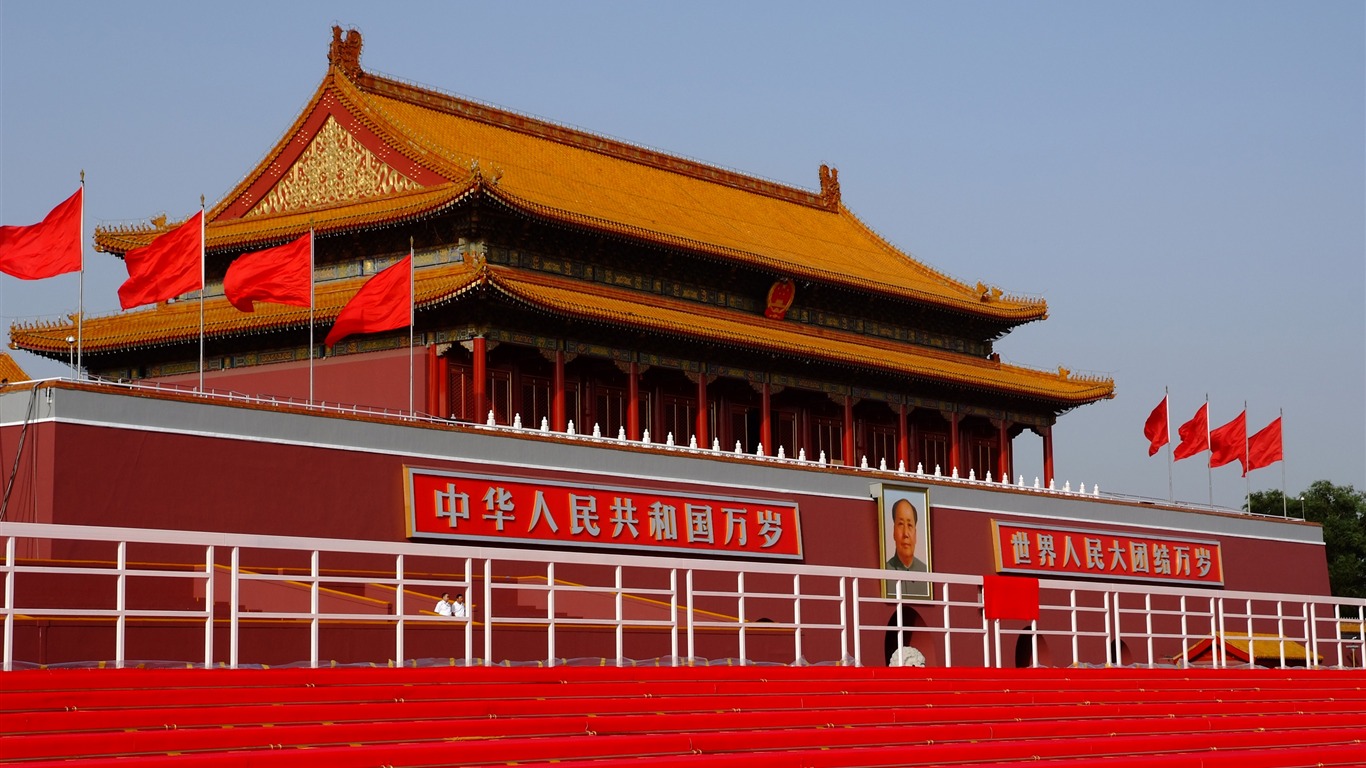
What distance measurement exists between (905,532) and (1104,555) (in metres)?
6.37

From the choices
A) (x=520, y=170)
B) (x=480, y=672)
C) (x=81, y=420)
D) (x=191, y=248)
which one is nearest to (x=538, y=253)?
(x=520, y=170)

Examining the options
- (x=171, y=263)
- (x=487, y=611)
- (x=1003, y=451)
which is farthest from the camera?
(x=1003, y=451)

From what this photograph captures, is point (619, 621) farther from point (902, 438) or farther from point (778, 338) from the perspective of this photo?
point (902, 438)

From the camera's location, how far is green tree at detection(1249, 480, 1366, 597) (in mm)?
58812

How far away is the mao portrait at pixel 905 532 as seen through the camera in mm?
30984

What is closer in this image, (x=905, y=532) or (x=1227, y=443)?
(x=905, y=532)

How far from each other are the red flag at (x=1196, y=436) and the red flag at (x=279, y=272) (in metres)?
20.0

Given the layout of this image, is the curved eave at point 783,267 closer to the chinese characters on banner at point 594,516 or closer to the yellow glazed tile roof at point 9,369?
the chinese characters on banner at point 594,516

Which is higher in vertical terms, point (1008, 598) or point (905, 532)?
point (905, 532)

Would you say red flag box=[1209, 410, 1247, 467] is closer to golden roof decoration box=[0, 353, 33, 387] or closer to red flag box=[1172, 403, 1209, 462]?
red flag box=[1172, 403, 1209, 462]

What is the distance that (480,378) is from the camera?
27.5 m

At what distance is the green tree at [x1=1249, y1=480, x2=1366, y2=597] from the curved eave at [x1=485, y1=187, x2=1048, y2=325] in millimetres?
22352

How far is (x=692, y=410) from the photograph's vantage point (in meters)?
32.3

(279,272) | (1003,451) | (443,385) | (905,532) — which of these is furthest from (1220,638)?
(1003,451)
